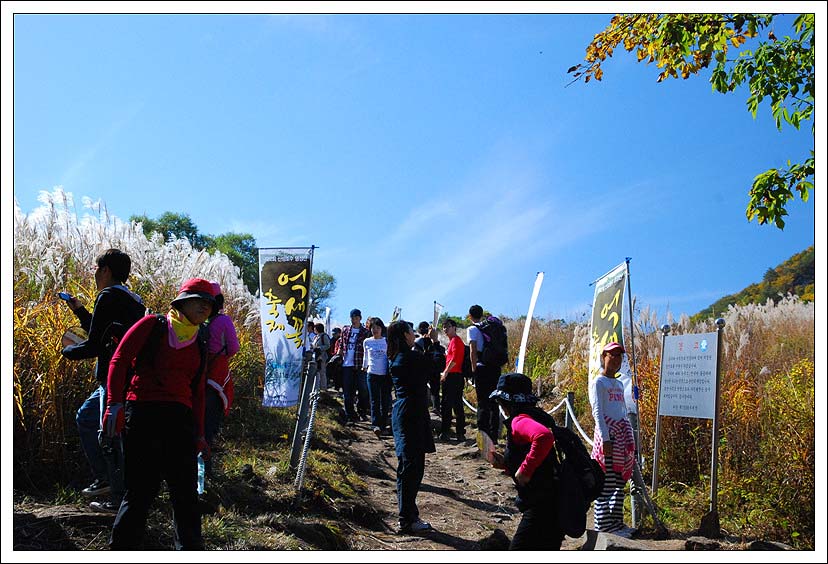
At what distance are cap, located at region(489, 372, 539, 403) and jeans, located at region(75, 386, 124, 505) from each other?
2374 millimetres

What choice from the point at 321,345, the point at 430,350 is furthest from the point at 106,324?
the point at 321,345

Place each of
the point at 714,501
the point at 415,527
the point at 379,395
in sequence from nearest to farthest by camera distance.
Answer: the point at 714,501 < the point at 415,527 < the point at 379,395

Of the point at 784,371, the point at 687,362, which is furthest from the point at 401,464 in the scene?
the point at 784,371

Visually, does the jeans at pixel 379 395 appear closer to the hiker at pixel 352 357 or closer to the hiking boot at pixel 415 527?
the hiker at pixel 352 357

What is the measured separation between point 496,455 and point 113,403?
2.07 m

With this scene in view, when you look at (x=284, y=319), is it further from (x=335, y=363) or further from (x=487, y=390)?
(x=335, y=363)

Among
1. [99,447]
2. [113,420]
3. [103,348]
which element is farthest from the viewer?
[99,447]

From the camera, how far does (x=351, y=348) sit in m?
11.1

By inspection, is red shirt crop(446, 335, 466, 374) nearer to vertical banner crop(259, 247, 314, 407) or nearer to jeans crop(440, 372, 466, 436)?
jeans crop(440, 372, 466, 436)

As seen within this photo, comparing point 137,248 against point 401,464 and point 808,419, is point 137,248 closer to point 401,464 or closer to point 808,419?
point 401,464

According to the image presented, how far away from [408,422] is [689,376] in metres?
2.33

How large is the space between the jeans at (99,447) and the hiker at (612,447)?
3.31 meters

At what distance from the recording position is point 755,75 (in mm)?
6488

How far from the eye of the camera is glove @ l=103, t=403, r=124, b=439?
3590 millimetres
